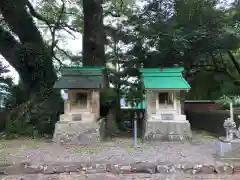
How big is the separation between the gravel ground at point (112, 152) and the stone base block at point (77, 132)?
380 mm

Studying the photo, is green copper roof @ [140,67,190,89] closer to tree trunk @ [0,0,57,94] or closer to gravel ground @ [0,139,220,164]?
gravel ground @ [0,139,220,164]

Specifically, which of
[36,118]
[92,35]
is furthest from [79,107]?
[92,35]

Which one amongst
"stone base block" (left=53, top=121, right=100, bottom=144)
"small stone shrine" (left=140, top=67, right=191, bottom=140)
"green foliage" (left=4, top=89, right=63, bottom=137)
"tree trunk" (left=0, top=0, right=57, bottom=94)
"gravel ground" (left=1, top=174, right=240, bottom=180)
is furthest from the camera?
"tree trunk" (left=0, top=0, right=57, bottom=94)

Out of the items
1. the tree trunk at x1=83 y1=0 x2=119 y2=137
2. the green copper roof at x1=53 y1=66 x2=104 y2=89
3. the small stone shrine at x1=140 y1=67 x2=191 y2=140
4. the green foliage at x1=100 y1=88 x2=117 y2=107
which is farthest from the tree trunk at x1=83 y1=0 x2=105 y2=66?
the small stone shrine at x1=140 y1=67 x2=191 y2=140

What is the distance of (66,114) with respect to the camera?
8242mm

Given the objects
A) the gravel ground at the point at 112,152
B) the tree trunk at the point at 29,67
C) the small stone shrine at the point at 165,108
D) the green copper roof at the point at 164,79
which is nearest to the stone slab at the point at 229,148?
the gravel ground at the point at 112,152

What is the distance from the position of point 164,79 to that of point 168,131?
72.3 inches

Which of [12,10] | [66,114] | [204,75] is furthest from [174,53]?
[12,10]

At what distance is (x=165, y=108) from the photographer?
837 cm

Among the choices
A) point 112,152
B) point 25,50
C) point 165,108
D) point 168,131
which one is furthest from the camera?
point 25,50

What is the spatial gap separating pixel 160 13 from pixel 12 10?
6.35 metres

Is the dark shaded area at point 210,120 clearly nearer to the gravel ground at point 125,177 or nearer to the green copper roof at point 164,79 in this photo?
the green copper roof at point 164,79

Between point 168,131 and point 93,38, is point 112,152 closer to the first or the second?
point 168,131

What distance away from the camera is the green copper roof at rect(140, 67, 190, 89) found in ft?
26.3
